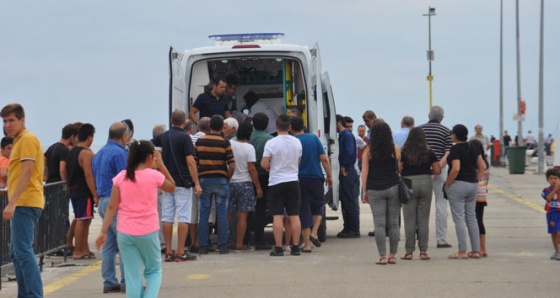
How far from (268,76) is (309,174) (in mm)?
2995

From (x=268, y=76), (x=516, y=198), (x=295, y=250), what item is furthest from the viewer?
(x=516, y=198)

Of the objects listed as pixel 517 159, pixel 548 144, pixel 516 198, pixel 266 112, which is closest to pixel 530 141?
pixel 548 144

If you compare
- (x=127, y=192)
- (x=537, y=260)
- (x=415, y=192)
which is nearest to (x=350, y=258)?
(x=415, y=192)

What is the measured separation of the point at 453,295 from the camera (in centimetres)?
1075

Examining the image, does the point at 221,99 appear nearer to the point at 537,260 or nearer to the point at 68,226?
the point at 68,226

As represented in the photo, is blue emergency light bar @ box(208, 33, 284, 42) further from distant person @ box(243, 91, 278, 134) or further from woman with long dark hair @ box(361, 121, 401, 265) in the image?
woman with long dark hair @ box(361, 121, 401, 265)

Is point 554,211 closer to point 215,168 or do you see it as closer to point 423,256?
point 423,256

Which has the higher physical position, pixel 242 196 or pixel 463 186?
pixel 463 186

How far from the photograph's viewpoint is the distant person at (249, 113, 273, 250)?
15328 millimetres

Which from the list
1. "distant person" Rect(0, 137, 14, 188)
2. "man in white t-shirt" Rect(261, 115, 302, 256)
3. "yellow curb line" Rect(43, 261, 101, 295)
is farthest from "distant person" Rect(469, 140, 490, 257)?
"distant person" Rect(0, 137, 14, 188)

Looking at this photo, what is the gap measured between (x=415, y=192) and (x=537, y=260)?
1.64 m

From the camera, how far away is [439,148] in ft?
49.1

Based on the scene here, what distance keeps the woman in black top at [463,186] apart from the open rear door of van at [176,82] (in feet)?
12.4

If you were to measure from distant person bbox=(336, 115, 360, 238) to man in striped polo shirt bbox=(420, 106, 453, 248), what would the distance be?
2.02 m
